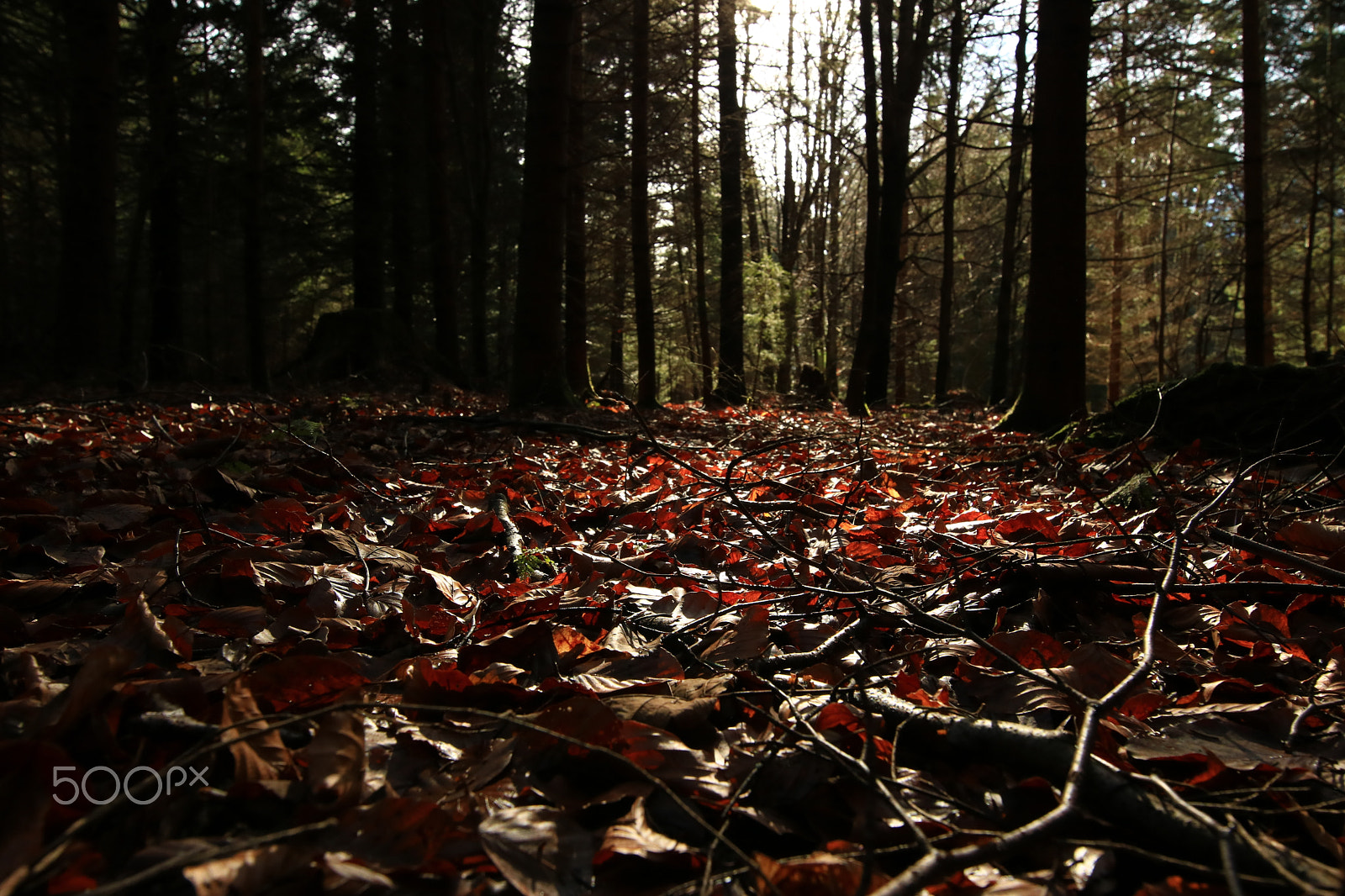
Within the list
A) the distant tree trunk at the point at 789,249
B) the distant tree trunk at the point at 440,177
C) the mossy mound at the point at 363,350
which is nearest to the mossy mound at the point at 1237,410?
the mossy mound at the point at 363,350

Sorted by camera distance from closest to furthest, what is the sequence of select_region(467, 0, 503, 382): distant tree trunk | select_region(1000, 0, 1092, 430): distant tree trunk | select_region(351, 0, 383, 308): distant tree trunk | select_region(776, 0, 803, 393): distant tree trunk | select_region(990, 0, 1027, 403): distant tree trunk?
select_region(1000, 0, 1092, 430): distant tree trunk, select_region(351, 0, 383, 308): distant tree trunk, select_region(467, 0, 503, 382): distant tree trunk, select_region(990, 0, 1027, 403): distant tree trunk, select_region(776, 0, 803, 393): distant tree trunk

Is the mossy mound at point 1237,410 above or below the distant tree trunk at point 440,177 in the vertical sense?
below

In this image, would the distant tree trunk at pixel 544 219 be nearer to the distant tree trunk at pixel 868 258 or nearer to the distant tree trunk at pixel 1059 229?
the distant tree trunk at pixel 1059 229

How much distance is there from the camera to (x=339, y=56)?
13188mm

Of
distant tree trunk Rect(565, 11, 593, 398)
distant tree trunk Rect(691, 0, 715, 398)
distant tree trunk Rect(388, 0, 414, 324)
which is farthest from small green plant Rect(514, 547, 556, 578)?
distant tree trunk Rect(388, 0, 414, 324)

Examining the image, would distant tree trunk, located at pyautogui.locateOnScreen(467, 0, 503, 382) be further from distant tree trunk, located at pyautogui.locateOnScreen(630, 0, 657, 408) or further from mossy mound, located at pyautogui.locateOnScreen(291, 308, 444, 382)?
distant tree trunk, located at pyautogui.locateOnScreen(630, 0, 657, 408)

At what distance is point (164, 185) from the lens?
36.4 ft

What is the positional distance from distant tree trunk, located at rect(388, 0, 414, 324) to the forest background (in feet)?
0.18

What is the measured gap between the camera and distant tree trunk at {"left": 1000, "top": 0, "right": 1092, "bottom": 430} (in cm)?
570

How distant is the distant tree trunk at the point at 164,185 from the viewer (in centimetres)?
1002

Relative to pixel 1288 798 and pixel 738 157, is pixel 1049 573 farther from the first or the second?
pixel 738 157

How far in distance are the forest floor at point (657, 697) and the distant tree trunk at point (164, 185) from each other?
31.1 ft

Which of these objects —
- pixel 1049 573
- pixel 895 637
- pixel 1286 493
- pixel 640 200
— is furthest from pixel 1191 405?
pixel 640 200

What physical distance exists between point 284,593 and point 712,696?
119cm
